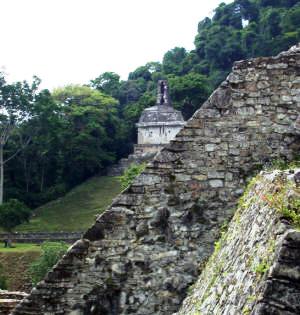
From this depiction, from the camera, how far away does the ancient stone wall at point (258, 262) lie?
3120mm

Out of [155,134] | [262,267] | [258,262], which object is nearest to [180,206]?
[258,262]

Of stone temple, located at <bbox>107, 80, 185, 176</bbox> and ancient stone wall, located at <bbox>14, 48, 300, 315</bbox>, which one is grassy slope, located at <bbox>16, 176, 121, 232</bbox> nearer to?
stone temple, located at <bbox>107, 80, 185, 176</bbox>

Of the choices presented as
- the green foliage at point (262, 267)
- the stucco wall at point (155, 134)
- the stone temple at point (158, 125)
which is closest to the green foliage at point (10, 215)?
the stone temple at point (158, 125)

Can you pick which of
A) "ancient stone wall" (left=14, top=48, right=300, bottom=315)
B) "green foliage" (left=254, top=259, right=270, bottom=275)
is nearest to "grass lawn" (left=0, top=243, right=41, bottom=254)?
"ancient stone wall" (left=14, top=48, right=300, bottom=315)

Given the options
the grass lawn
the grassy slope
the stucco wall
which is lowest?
the grass lawn

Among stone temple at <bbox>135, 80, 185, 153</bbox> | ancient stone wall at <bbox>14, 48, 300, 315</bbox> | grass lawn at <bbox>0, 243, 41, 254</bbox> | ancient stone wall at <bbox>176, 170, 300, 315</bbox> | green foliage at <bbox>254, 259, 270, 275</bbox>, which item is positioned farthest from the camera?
stone temple at <bbox>135, 80, 185, 153</bbox>

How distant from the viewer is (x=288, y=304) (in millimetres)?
3068

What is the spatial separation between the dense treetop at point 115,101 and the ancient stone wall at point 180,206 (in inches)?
1756

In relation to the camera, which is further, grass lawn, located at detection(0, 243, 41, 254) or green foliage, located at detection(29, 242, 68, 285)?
grass lawn, located at detection(0, 243, 41, 254)

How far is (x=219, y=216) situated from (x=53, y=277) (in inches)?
74.6

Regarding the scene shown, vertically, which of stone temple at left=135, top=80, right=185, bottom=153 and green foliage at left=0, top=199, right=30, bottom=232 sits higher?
stone temple at left=135, top=80, right=185, bottom=153

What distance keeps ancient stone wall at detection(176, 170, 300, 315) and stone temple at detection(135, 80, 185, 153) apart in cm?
5494

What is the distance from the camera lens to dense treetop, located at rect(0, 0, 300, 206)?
52688mm

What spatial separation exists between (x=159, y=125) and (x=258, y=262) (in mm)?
57932
